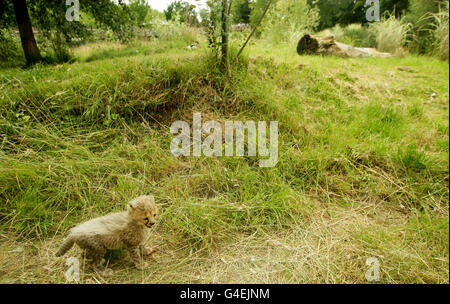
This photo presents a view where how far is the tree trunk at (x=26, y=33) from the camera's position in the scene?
11.3ft

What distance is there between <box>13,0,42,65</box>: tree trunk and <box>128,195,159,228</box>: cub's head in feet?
13.2

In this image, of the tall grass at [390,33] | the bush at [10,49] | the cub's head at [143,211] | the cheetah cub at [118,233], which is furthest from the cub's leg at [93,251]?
the bush at [10,49]

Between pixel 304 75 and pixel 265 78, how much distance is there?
641mm

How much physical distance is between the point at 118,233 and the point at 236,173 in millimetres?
1053

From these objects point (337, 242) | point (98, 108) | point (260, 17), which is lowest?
point (337, 242)

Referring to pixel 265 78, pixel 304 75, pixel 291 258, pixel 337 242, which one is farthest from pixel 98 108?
pixel 304 75

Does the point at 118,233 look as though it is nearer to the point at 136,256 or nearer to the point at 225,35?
the point at 136,256

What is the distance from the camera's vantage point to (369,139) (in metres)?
2.17

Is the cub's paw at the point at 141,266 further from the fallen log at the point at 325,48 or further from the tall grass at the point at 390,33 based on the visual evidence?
the fallen log at the point at 325,48

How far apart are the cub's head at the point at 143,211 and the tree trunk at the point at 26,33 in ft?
13.2

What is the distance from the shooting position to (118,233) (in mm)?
1170

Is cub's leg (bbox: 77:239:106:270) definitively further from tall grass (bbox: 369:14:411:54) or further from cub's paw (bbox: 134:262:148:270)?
tall grass (bbox: 369:14:411:54)
